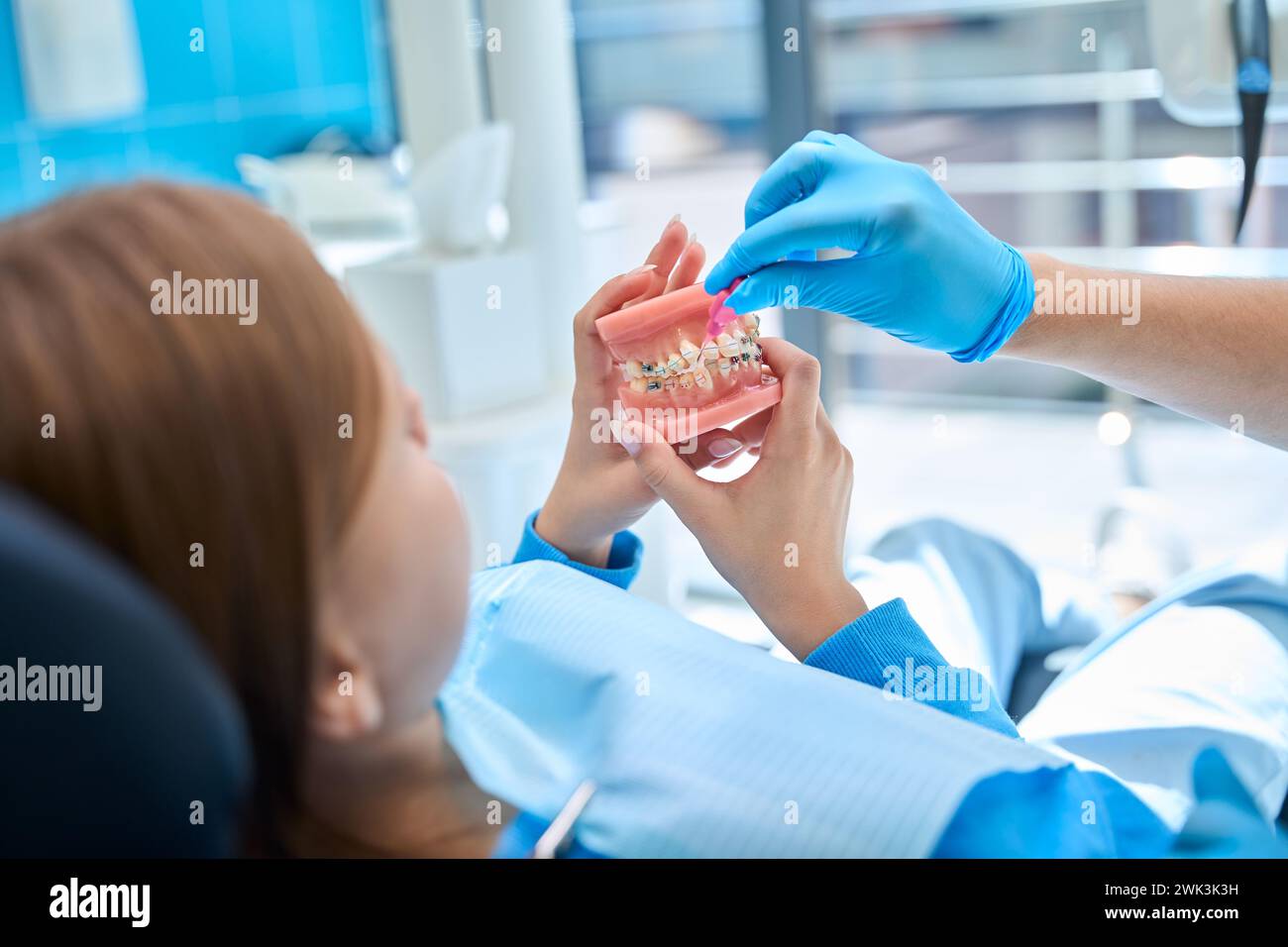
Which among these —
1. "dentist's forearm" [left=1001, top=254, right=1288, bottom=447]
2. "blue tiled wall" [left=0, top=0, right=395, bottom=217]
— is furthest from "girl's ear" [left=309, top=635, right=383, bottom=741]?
"blue tiled wall" [left=0, top=0, right=395, bottom=217]

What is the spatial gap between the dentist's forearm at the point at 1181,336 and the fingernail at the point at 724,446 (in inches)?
11.8

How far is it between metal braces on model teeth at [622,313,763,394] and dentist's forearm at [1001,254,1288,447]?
0.30 metres

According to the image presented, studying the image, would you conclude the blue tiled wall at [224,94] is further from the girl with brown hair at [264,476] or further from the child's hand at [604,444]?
the girl with brown hair at [264,476]

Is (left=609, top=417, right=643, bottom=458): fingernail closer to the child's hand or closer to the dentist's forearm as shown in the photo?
the child's hand

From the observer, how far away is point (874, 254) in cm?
101

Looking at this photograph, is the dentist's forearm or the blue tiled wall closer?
the dentist's forearm

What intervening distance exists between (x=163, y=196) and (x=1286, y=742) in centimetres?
101

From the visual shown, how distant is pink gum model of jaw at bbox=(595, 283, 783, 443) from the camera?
1005 millimetres

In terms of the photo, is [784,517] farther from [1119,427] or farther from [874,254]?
[1119,427]

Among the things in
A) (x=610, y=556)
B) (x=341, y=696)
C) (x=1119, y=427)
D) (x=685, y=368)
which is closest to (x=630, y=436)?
(x=685, y=368)

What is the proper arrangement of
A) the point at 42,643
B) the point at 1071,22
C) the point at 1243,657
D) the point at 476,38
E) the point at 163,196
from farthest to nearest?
the point at 1071,22 → the point at 476,38 → the point at 1243,657 → the point at 163,196 → the point at 42,643

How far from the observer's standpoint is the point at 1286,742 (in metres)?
1.08
